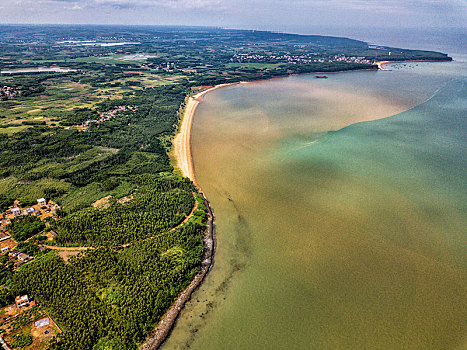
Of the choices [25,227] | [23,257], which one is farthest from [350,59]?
[23,257]

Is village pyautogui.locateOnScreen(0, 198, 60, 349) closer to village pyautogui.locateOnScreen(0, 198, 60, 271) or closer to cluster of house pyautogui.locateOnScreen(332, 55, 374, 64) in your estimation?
village pyautogui.locateOnScreen(0, 198, 60, 271)

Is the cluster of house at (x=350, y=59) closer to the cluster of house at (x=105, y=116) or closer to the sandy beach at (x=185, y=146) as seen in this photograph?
the sandy beach at (x=185, y=146)

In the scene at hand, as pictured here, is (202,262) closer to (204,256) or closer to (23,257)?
(204,256)

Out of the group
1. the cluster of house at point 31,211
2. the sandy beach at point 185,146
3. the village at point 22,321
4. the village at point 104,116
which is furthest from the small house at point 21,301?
the village at point 104,116

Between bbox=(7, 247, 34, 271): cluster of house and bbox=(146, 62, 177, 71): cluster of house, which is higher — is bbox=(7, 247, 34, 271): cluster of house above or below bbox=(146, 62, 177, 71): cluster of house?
below

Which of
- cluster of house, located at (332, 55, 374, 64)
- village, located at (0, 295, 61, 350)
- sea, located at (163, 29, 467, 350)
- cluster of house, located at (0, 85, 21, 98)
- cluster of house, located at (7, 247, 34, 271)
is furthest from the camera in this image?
cluster of house, located at (332, 55, 374, 64)

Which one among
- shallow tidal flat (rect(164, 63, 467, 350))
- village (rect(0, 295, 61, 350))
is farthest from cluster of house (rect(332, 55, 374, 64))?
village (rect(0, 295, 61, 350))

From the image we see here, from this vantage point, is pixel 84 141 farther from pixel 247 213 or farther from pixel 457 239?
pixel 457 239

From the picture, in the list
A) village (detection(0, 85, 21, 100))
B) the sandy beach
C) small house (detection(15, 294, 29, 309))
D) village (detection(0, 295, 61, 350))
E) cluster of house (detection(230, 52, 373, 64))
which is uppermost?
cluster of house (detection(230, 52, 373, 64))
